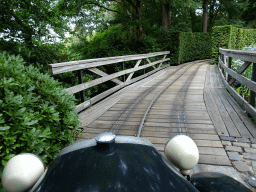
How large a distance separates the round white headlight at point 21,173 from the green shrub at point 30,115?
70cm

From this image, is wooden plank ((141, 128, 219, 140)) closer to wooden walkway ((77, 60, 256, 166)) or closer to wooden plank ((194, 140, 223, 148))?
wooden walkway ((77, 60, 256, 166))

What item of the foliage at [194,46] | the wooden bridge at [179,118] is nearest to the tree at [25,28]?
the wooden bridge at [179,118]

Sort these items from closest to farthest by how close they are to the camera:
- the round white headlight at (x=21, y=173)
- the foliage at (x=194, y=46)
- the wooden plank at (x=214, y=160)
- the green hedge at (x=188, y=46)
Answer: the round white headlight at (x=21, y=173), the wooden plank at (x=214, y=160), the green hedge at (x=188, y=46), the foliage at (x=194, y=46)

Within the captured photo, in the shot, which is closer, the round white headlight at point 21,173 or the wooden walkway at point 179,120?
the round white headlight at point 21,173

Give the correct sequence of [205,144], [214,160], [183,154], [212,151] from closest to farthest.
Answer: [183,154], [214,160], [212,151], [205,144]

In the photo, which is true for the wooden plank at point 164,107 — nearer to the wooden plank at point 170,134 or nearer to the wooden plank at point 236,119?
the wooden plank at point 236,119

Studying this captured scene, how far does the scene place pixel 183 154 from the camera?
133 cm

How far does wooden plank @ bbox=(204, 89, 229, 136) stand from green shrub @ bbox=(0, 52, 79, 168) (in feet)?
7.89

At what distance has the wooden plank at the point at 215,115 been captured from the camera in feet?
10.9

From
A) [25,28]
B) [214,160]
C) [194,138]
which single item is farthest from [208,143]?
[25,28]

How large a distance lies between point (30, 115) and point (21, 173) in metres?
1.06

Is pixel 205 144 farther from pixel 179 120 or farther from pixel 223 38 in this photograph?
pixel 223 38

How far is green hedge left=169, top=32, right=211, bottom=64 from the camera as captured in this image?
51.5 feet

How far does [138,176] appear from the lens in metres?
0.92
